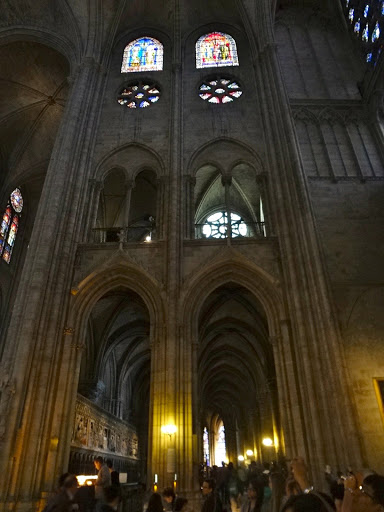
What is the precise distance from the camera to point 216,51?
21.1m

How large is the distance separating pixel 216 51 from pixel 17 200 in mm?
14892

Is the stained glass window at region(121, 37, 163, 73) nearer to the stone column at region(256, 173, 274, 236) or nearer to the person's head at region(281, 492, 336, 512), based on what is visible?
the stone column at region(256, 173, 274, 236)

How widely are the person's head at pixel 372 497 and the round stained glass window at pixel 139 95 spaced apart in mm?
18234

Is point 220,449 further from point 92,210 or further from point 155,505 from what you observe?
point 155,505

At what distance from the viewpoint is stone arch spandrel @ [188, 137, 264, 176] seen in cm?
1627

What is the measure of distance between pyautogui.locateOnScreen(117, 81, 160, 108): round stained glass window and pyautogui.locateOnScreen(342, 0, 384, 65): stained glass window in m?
9.79

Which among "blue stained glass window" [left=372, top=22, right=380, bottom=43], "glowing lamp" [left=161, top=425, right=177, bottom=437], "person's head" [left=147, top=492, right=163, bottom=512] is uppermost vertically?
"blue stained glass window" [left=372, top=22, right=380, bottom=43]

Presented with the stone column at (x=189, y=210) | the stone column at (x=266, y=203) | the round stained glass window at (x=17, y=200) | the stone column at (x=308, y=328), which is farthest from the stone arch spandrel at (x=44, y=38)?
the stone column at (x=266, y=203)

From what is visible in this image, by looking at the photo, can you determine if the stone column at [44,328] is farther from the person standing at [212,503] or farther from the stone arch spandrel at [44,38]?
the person standing at [212,503]

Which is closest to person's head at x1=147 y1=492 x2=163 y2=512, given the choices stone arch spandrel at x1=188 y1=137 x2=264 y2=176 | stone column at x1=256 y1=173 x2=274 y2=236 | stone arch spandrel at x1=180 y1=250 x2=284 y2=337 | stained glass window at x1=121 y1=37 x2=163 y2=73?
stone arch spandrel at x1=180 y1=250 x2=284 y2=337

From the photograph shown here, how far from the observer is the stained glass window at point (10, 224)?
22.8 meters

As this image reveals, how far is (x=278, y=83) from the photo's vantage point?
56.5 feet

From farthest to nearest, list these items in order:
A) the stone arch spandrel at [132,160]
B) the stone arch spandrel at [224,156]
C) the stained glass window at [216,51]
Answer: the stained glass window at [216,51]
the stone arch spandrel at [132,160]
the stone arch spandrel at [224,156]

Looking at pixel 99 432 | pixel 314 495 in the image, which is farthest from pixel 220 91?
pixel 314 495
